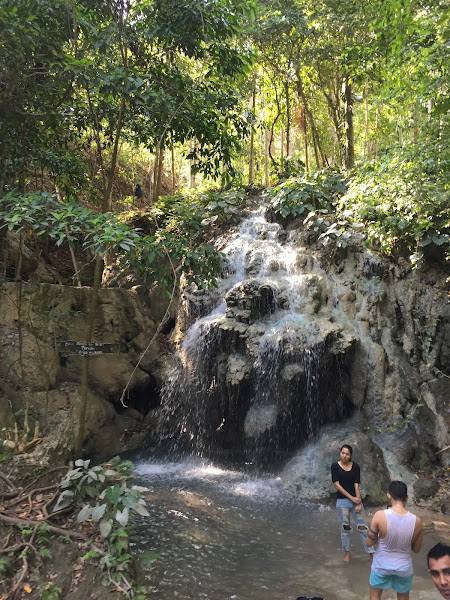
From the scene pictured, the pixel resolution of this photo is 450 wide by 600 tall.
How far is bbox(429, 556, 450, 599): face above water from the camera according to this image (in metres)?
2.14

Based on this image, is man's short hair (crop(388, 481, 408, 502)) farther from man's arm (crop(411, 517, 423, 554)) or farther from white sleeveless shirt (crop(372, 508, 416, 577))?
man's arm (crop(411, 517, 423, 554))

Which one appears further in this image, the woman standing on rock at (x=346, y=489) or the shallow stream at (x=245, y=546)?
the woman standing on rock at (x=346, y=489)

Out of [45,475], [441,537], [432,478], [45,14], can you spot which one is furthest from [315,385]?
[45,14]

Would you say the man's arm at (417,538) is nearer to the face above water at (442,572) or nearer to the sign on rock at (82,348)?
the face above water at (442,572)

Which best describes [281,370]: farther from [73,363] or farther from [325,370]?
[73,363]

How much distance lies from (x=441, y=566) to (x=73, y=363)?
8.44 m

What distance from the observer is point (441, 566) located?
2.14m

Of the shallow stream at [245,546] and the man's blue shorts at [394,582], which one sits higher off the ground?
the man's blue shorts at [394,582]

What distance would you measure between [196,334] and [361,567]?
585cm

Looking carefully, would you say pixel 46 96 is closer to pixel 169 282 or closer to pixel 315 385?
pixel 169 282

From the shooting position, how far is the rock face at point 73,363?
8180 mm

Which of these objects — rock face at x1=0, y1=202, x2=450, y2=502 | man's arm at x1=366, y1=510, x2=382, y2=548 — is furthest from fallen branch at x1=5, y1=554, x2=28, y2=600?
rock face at x1=0, y1=202, x2=450, y2=502

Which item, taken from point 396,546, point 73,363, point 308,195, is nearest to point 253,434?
point 73,363

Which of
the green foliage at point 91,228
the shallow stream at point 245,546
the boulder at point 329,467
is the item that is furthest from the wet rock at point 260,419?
the green foliage at point 91,228
